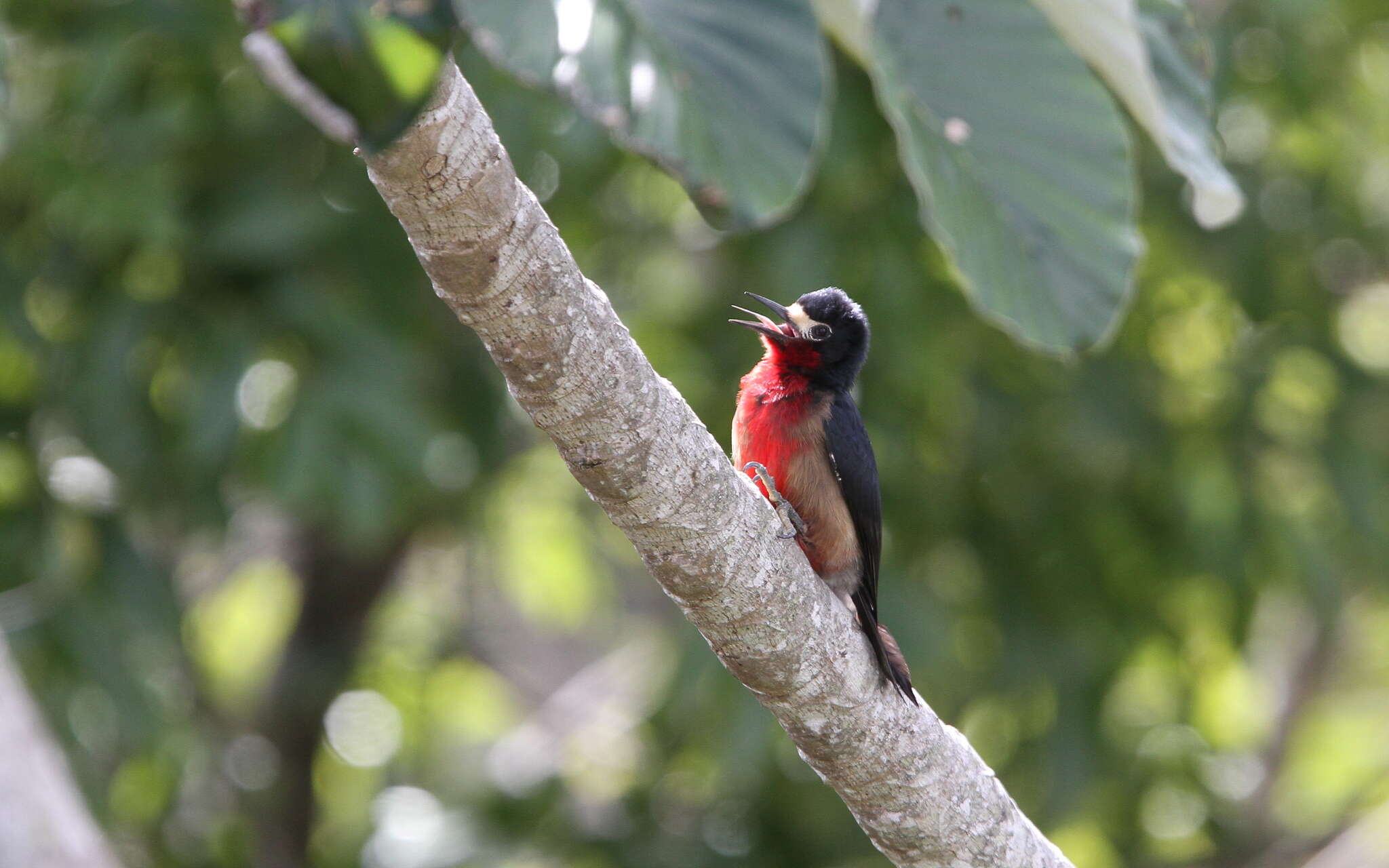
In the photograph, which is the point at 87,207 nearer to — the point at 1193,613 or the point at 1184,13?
the point at 1184,13

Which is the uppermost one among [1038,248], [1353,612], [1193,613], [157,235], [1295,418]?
[1038,248]

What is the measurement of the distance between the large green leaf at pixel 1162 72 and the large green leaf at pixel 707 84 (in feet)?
1.75

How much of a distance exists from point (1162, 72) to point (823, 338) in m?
0.99

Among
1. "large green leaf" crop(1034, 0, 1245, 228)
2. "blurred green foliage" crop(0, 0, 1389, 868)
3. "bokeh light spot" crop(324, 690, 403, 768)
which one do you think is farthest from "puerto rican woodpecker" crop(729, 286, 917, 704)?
"bokeh light spot" crop(324, 690, 403, 768)

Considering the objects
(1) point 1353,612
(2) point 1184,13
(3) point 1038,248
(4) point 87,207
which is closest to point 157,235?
(4) point 87,207

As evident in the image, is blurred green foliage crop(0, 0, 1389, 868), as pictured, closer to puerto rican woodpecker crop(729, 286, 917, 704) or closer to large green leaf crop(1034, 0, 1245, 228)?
puerto rican woodpecker crop(729, 286, 917, 704)

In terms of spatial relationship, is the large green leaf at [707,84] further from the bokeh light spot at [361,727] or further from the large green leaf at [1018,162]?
the bokeh light spot at [361,727]

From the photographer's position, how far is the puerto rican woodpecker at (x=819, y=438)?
133 inches

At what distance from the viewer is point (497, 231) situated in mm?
2033

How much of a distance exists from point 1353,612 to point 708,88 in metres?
7.53

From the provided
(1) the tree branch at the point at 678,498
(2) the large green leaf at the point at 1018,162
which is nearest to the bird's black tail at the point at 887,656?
(1) the tree branch at the point at 678,498

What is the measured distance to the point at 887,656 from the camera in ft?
9.31

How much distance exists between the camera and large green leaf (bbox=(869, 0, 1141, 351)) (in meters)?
2.82

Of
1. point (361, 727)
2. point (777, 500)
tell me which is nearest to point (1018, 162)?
point (777, 500)
